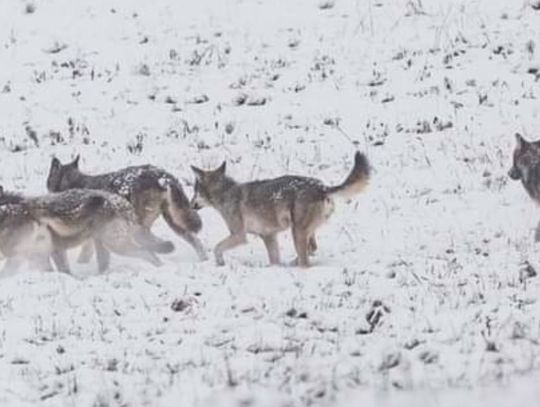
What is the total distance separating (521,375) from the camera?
8.02m

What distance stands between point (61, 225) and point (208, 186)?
183 cm

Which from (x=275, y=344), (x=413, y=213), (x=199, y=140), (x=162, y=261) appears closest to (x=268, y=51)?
(x=199, y=140)

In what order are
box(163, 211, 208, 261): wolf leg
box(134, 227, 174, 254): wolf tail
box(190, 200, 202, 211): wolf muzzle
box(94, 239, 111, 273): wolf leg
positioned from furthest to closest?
box(190, 200, 202, 211): wolf muzzle → box(163, 211, 208, 261): wolf leg → box(134, 227, 174, 254): wolf tail → box(94, 239, 111, 273): wolf leg

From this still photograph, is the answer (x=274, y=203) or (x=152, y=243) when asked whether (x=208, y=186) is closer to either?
(x=152, y=243)

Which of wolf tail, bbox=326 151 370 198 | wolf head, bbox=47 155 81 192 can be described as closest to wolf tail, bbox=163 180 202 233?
wolf head, bbox=47 155 81 192

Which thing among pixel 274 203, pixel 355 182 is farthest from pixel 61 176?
pixel 355 182

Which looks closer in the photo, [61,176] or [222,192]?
[222,192]

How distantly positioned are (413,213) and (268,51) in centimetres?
738

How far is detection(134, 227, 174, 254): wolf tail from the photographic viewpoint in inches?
483

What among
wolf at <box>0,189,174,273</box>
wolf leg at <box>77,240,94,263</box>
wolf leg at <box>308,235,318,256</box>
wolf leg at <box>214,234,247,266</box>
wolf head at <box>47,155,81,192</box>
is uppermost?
wolf head at <box>47,155,81,192</box>

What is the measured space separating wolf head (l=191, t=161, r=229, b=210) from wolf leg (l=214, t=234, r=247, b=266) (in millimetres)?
662

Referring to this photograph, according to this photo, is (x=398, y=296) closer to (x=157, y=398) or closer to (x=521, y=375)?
(x=521, y=375)

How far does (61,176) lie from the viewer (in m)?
13.6

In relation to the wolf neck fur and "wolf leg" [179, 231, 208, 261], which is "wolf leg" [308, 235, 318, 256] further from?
"wolf leg" [179, 231, 208, 261]
